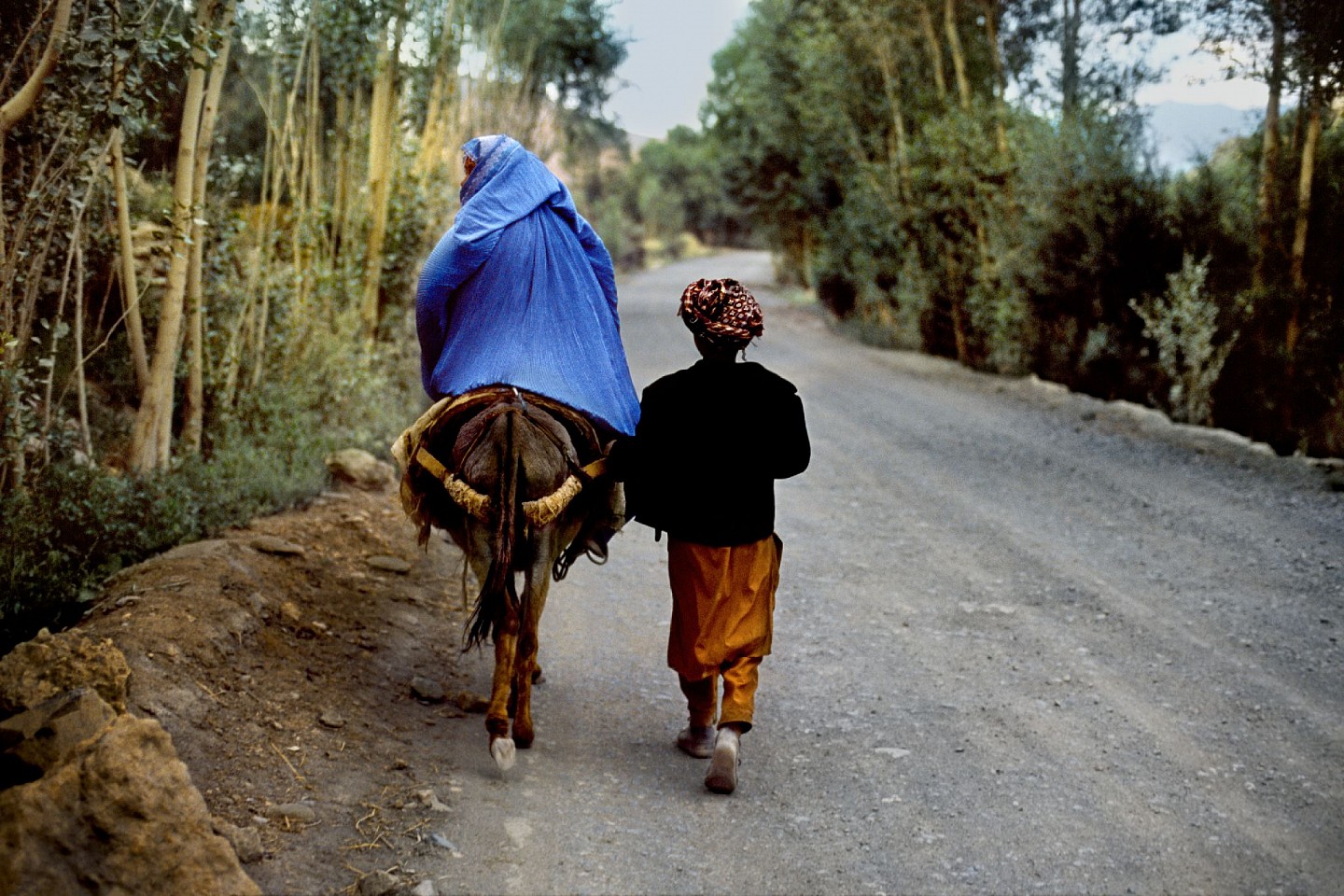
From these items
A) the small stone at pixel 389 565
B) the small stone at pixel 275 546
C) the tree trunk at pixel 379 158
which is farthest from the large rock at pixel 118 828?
the tree trunk at pixel 379 158

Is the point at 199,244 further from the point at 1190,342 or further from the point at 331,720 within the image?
the point at 1190,342

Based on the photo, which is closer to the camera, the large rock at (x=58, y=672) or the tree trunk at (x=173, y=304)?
the large rock at (x=58, y=672)

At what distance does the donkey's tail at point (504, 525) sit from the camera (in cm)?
449

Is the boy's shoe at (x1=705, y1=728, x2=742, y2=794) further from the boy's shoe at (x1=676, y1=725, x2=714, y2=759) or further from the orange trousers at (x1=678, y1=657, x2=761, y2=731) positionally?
the boy's shoe at (x1=676, y1=725, x2=714, y2=759)

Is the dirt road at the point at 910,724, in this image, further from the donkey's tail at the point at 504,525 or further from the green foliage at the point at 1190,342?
the green foliage at the point at 1190,342

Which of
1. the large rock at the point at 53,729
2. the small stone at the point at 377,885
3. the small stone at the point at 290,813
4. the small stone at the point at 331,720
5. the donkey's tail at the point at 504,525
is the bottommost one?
the small stone at the point at 377,885

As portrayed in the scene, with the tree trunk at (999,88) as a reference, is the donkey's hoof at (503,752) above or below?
below

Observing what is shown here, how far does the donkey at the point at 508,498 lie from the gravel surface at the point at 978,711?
0.39 meters

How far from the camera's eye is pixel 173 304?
6.06m

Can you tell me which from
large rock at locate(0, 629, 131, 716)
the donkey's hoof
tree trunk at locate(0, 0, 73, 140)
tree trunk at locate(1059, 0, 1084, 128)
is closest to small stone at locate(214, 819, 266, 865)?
large rock at locate(0, 629, 131, 716)

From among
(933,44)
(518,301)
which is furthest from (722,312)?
(933,44)

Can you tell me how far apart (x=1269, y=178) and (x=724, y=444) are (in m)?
8.82

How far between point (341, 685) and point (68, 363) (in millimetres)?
2707

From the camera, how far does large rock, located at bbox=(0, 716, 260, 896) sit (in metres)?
2.94
